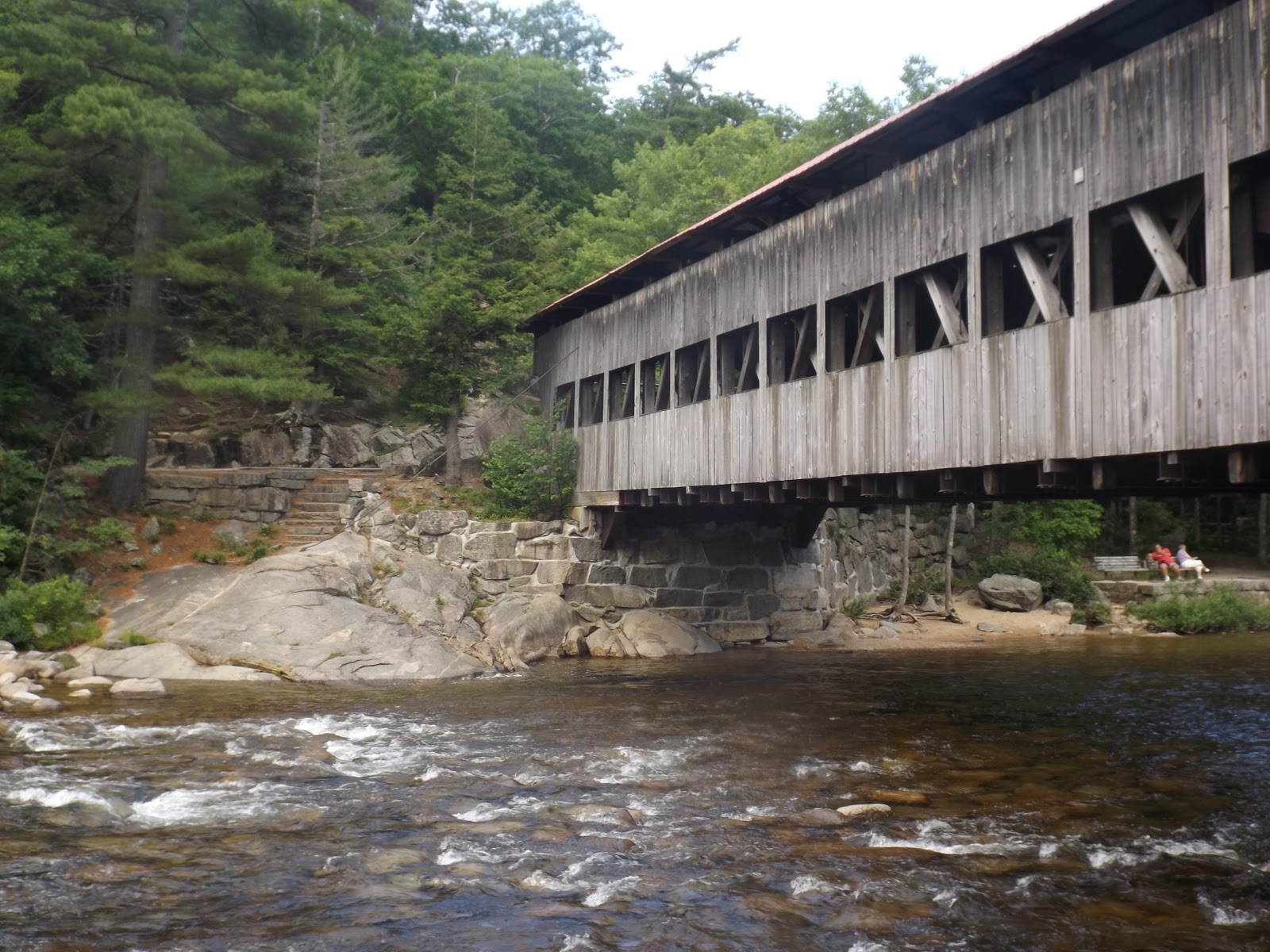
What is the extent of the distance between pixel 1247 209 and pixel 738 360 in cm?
807

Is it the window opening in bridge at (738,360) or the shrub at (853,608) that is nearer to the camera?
the window opening in bridge at (738,360)

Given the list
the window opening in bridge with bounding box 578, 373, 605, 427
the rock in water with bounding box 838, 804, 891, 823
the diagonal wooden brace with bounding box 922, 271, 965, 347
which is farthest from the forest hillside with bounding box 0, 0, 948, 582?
the rock in water with bounding box 838, 804, 891, 823

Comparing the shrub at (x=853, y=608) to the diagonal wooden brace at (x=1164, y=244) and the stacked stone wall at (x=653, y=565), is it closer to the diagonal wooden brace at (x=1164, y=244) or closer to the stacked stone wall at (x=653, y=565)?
the stacked stone wall at (x=653, y=565)

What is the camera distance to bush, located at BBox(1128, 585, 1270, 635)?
65.7ft

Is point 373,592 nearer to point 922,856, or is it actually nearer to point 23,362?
point 23,362

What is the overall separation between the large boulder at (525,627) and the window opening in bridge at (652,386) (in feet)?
11.7

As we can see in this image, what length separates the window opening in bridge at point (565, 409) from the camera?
1906 centimetres

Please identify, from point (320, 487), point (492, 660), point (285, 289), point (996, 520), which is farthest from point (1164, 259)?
point (996, 520)

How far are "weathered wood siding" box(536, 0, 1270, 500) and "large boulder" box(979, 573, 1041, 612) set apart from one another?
11.2 meters

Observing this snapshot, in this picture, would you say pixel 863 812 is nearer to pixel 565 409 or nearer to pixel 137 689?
pixel 137 689

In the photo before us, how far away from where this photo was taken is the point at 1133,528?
27.3 meters

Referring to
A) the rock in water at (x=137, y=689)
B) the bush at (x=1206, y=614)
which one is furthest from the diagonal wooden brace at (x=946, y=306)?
the bush at (x=1206, y=614)

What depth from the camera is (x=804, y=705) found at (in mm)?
11398

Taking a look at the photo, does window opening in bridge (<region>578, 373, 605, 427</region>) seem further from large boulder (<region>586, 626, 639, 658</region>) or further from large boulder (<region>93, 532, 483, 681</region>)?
large boulder (<region>93, 532, 483, 681</region>)
